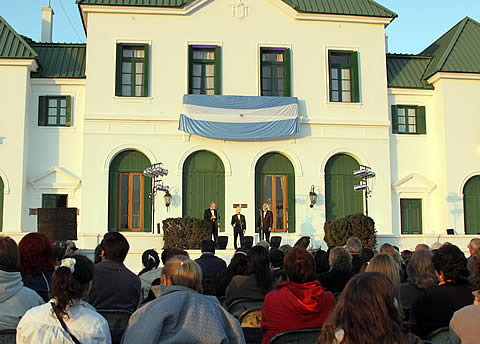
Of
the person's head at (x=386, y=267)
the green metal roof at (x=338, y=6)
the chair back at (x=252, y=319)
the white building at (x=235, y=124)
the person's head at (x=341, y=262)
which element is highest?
the green metal roof at (x=338, y=6)

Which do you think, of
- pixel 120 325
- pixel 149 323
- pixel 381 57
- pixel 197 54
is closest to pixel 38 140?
pixel 197 54

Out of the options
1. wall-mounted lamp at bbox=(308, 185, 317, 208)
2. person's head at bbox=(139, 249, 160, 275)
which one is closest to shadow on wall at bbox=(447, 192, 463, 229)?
wall-mounted lamp at bbox=(308, 185, 317, 208)

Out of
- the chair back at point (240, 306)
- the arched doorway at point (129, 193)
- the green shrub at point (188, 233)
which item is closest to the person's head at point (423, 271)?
the chair back at point (240, 306)

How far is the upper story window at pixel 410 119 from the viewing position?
23.9 meters

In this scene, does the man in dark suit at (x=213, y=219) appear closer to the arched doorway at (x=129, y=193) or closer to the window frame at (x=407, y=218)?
the arched doorway at (x=129, y=193)

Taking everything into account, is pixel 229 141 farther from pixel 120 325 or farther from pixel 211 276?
pixel 120 325

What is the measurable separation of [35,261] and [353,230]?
1536cm

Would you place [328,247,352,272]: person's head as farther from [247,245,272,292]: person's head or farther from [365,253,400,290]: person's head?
[365,253,400,290]: person's head

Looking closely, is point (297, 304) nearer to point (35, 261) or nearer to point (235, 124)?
point (35, 261)

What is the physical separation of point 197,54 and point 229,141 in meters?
3.63

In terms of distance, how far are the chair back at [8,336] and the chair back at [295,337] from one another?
6.27ft

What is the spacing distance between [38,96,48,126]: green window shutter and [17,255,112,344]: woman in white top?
764 inches

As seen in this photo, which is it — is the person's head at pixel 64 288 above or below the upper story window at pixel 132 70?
below

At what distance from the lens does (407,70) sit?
24547 millimetres
